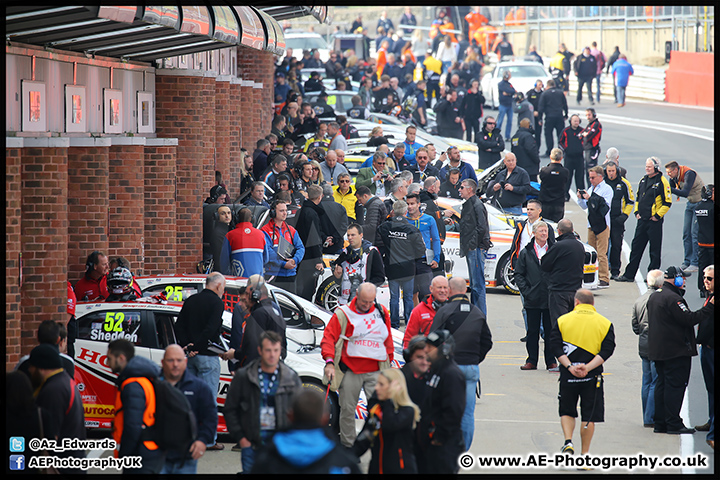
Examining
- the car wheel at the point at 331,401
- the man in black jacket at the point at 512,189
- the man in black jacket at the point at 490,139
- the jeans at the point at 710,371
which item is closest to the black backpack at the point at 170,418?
the car wheel at the point at 331,401

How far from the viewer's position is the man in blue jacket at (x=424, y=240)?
1418 centimetres

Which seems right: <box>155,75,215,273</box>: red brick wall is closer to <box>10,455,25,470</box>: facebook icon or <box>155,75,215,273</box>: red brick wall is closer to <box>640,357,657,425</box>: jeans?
<box>640,357,657,425</box>: jeans

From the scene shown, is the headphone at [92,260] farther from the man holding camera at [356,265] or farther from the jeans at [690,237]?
the jeans at [690,237]

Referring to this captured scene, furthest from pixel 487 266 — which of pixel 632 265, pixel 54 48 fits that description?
pixel 54 48

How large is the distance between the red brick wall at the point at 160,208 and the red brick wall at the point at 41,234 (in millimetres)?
3912

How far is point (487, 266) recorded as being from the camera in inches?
679

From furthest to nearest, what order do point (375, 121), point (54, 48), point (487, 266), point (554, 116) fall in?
point (375, 121)
point (554, 116)
point (487, 266)
point (54, 48)

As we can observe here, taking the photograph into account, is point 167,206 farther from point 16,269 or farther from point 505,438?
point 505,438

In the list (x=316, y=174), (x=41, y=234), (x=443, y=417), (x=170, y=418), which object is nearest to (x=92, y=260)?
(x=41, y=234)

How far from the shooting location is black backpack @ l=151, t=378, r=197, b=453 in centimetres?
736

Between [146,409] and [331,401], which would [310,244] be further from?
[146,409]

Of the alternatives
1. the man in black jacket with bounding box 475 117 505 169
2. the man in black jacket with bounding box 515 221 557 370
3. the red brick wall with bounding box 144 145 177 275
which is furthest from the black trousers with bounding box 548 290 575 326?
the man in black jacket with bounding box 475 117 505 169

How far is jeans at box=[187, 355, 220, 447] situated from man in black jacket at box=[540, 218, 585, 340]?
4625mm

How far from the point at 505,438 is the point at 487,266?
281 inches
